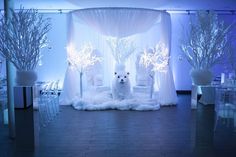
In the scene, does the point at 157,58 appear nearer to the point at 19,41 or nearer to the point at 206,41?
the point at 206,41

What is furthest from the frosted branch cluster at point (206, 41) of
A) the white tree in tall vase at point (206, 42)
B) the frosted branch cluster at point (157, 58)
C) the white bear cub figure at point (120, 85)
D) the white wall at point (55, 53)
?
the white wall at point (55, 53)

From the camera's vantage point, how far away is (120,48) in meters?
7.60

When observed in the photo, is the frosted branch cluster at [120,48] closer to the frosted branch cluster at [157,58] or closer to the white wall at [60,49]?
the frosted branch cluster at [157,58]

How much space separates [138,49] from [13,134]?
4.25 metres

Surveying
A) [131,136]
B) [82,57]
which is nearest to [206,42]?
[131,136]

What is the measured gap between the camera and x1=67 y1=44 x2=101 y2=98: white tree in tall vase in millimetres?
7508

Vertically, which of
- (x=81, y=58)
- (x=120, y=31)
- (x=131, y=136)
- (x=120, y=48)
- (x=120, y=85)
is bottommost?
(x=131, y=136)

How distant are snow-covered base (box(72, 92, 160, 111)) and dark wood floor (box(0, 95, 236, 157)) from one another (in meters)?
0.31

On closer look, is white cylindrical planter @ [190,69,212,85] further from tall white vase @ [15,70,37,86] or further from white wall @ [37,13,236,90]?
white wall @ [37,13,236,90]

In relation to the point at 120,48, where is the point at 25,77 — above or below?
below

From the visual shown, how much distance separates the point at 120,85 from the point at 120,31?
1.37m

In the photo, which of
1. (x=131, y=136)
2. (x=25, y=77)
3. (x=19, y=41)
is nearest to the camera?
(x=19, y=41)

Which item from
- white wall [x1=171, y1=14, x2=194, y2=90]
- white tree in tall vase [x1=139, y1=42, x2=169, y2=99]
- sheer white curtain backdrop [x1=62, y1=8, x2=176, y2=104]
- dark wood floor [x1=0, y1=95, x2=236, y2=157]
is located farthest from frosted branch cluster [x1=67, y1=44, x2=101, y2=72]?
white wall [x1=171, y1=14, x2=194, y2=90]

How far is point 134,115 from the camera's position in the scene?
6.30m
